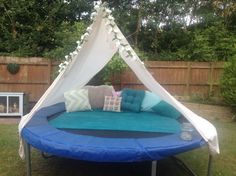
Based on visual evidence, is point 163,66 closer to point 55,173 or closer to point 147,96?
point 147,96

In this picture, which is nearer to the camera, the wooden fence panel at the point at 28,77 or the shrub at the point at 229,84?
the shrub at the point at 229,84

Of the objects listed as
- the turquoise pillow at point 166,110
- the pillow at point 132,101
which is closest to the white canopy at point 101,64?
the turquoise pillow at point 166,110

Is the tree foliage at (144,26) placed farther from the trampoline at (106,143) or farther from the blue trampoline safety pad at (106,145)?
the blue trampoline safety pad at (106,145)

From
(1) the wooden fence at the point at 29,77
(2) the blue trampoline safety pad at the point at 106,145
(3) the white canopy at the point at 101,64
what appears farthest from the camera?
(1) the wooden fence at the point at 29,77

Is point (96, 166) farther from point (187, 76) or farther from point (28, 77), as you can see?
point (187, 76)

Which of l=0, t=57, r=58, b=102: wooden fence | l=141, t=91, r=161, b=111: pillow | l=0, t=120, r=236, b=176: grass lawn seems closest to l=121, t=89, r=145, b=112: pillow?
l=141, t=91, r=161, b=111: pillow

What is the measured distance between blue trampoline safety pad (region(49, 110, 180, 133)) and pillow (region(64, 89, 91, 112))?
0.18 m

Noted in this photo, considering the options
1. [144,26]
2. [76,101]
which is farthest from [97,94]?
[144,26]

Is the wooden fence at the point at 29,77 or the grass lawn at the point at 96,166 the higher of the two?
the wooden fence at the point at 29,77

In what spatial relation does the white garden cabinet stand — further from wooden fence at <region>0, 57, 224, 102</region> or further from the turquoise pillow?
the turquoise pillow

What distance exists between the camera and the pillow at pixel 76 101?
534 cm

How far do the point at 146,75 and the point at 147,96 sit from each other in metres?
1.21

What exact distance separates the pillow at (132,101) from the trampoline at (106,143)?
1379 mm

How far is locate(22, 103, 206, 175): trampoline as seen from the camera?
11.0ft
